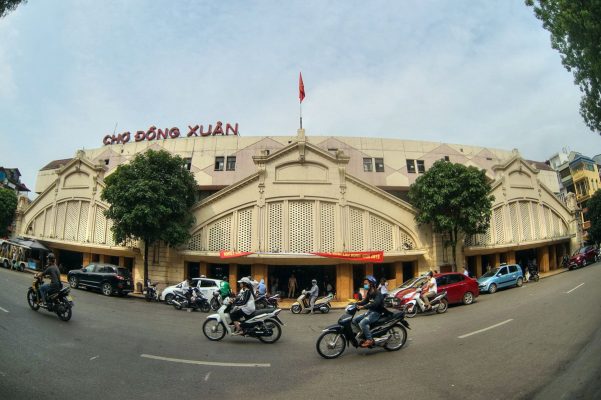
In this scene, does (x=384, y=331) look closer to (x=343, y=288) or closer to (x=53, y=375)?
(x=53, y=375)

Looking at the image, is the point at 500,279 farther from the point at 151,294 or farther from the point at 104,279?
the point at 104,279

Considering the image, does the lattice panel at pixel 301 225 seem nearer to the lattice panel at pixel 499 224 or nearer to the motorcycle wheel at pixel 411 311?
the motorcycle wheel at pixel 411 311

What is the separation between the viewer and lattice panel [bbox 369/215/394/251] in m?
23.0

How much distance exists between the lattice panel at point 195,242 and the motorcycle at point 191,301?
6092mm

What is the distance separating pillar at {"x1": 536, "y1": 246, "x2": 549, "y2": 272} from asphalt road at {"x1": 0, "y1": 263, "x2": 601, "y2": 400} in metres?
23.9

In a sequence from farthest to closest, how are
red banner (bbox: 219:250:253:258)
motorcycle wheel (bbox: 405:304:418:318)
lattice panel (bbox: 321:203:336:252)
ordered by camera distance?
1. lattice panel (bbox: 321:203:336:252)
2. red banner (bbox: 219:250:253:258)
3. motorcycle wheel (bbox: 405:304:418:318)

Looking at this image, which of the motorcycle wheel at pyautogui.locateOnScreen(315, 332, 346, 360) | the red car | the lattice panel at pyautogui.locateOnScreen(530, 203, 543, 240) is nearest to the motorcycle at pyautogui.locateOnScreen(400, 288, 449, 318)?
the red car

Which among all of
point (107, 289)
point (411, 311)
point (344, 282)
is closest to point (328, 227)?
point (344, 282)

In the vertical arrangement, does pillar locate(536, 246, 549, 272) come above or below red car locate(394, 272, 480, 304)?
above

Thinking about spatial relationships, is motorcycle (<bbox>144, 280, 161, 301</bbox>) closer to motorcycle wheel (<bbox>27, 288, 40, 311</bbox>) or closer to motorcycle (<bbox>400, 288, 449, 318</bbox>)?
motorcycle wheel (<bbox>27, 288, 40, 311</bbox>)

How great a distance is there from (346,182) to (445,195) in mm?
6373

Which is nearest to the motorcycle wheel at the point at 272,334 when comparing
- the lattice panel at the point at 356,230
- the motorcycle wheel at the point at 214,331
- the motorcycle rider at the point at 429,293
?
the motorcycle wheel at the point at 214,331

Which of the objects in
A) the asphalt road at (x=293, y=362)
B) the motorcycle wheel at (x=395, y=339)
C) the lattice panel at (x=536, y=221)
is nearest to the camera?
the asphalt road at (x=293, y=362)

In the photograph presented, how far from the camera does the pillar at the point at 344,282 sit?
71.5ft
